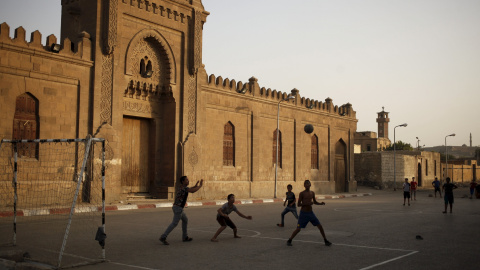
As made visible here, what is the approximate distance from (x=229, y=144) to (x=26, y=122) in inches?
526

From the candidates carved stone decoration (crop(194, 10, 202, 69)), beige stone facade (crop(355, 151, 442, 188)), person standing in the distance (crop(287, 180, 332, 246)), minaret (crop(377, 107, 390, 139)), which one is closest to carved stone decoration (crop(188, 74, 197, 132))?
carved stone decoration (crop(194, 10, 202, 69))

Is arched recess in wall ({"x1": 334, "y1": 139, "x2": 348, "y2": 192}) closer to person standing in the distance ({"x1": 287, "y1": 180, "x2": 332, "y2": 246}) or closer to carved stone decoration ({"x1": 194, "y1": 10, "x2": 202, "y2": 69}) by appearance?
carved stone decoration ({"x1": 194, "y1": 10, "x2": 202, "y2": 69})

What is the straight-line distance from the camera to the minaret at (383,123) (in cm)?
10656

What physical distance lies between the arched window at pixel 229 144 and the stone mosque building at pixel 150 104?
0.07 m

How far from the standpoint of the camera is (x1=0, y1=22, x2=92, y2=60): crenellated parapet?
60.7 feet

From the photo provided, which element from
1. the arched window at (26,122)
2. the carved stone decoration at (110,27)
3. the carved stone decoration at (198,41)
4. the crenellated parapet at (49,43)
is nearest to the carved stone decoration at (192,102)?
the carved stone decoration at (198,41)

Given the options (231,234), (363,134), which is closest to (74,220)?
(231,234)

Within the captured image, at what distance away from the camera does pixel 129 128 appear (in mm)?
25000

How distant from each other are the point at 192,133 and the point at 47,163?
872 cm

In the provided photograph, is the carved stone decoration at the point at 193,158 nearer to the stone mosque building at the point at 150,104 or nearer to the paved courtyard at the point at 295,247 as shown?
the stone mosque building at the point at 150,104

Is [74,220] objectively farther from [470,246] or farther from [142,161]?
[470,246]

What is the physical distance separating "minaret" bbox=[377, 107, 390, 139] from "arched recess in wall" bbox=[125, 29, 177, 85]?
88.4 m

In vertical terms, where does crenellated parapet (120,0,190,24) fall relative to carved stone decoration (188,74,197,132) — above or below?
above

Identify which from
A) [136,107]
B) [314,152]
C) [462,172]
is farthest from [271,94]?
[462,172]
